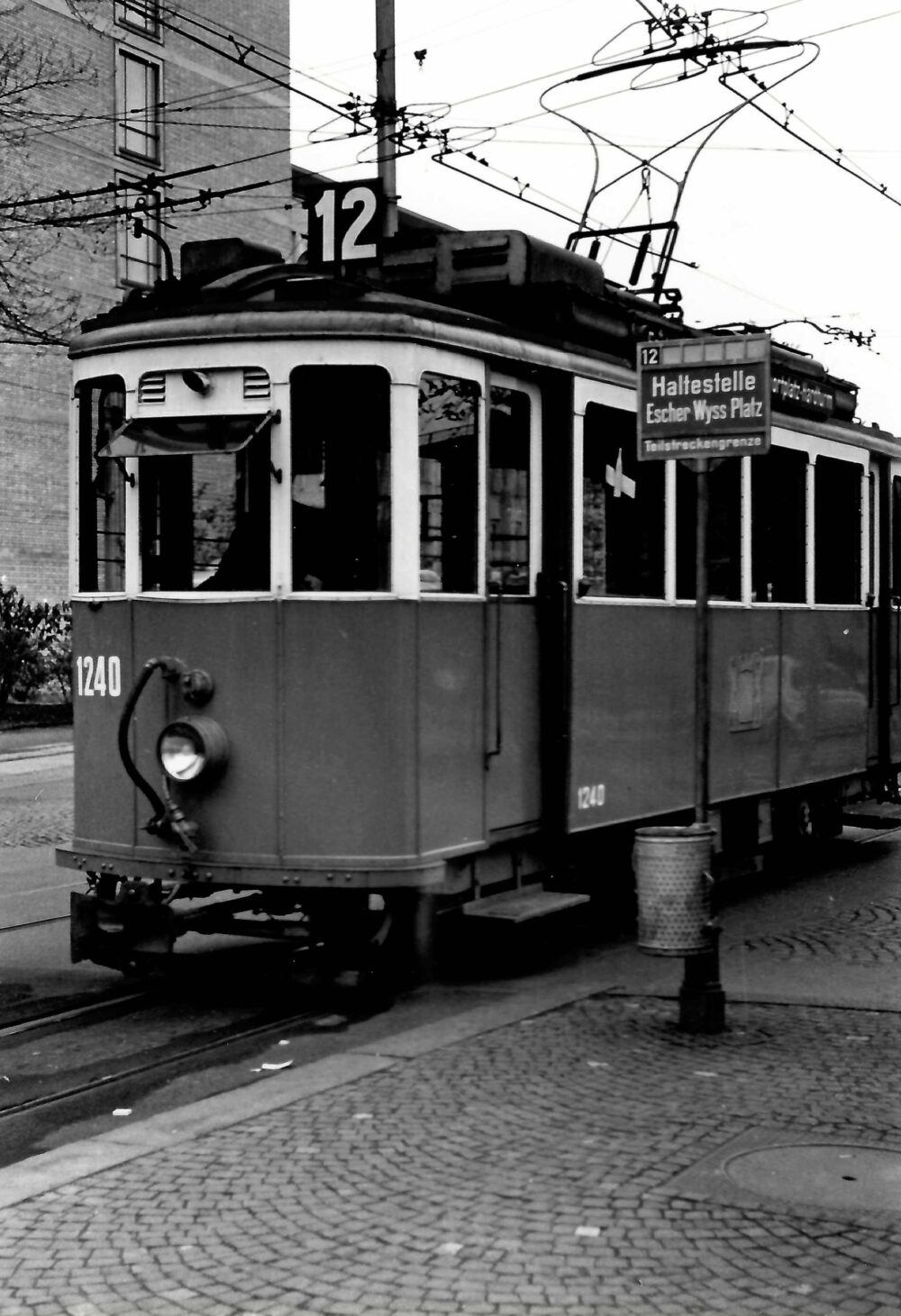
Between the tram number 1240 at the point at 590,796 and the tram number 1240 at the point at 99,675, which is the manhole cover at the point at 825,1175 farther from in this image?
the tram number 1240 at the point at 99,675

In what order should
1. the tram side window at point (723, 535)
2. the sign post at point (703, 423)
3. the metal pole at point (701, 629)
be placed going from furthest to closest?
the tram side window at point (723, 535), the metal pole at point (701, 629), the sign post at point (703, 423)

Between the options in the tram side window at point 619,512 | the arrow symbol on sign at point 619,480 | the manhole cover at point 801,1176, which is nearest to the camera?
the manhole cover at point 801,1176

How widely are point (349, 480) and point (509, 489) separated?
116cm

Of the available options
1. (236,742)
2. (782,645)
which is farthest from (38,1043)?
(782,645)

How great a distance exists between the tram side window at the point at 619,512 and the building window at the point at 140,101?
25091 millimetres

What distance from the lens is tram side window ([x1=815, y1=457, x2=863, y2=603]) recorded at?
1270 cm

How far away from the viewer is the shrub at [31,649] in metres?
25.1

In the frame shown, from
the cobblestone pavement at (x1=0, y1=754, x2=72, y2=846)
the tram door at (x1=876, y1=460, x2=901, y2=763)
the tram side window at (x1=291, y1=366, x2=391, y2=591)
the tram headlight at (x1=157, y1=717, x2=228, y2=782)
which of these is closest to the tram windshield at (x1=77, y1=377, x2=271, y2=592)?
the tram side window at (x1=291, y1=366, x2=391, y2=591)

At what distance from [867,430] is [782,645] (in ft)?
8.16

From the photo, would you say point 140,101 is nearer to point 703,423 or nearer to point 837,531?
point 837,531

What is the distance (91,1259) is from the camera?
5.03 metres

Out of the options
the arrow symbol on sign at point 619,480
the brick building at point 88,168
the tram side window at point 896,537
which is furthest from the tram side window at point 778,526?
the brick building at point 88,168

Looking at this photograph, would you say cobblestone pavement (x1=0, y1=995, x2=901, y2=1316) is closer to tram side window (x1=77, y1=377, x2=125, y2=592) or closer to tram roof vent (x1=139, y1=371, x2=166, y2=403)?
tram side window (x1=77, y1=377, x2=125, y2=592)

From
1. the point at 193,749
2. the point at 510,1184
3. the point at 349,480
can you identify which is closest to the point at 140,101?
the point at 349,480
